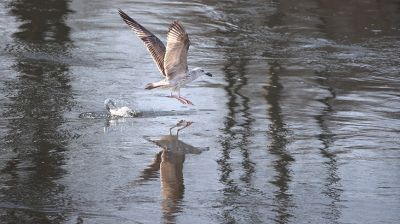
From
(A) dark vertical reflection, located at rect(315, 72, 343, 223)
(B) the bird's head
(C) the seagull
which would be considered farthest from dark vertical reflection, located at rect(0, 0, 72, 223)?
(A) dark vertical reflection, located at rect(315, 72, 343, 223)

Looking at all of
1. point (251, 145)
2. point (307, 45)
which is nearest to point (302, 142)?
point (251, 145)

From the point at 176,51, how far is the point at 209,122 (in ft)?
2.94

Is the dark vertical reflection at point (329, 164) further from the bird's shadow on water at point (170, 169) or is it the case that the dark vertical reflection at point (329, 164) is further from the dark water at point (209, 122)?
the bird's shadow on water at point (170, 169)

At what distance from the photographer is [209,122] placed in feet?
33.1

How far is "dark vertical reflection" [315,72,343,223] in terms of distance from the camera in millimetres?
7434

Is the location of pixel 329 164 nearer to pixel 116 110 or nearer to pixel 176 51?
pixel 176 51

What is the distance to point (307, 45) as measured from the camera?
14.1 meters

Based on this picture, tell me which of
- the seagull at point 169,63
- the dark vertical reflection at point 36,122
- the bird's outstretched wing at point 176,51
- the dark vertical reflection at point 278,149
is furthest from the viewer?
the seagull at point 169,63

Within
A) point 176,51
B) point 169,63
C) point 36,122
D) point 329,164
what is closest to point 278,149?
point 329,164

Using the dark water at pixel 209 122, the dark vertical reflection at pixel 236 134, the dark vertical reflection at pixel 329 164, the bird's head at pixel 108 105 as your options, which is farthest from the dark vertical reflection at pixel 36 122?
the dark vertical reflection at pixel 329 164

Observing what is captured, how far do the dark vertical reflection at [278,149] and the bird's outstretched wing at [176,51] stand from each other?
1044 millimetres

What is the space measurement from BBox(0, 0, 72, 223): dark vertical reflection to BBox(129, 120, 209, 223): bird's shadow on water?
0.72 m

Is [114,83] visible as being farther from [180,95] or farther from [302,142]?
[302,142]

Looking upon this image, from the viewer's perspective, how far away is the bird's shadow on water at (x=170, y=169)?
24.5ft
